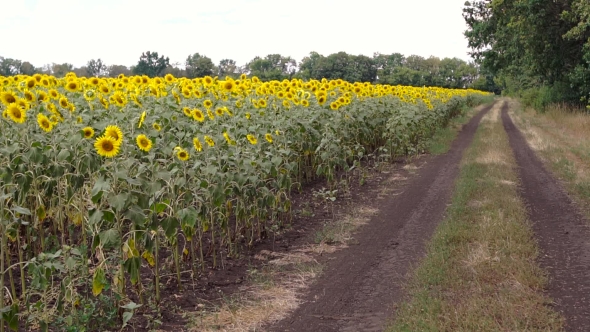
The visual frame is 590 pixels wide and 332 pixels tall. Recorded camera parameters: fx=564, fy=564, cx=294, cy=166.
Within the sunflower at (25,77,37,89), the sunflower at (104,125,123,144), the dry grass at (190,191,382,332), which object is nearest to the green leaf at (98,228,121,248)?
the sunflower at (104,125,123,144)

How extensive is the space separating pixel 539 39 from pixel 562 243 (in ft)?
52.5

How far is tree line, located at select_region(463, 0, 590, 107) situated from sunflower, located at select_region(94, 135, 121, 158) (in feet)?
47.1

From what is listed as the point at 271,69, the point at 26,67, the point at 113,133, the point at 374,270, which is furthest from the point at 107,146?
the point at 271,69

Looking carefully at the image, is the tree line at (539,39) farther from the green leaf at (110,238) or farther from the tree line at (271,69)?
the green leaf at (110,238)

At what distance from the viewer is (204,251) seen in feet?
20.1

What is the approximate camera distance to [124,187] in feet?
14.1

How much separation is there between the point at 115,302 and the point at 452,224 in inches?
168

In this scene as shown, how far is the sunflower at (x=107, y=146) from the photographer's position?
12.7ft

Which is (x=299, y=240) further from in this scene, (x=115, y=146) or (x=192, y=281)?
(x=115, y=146)

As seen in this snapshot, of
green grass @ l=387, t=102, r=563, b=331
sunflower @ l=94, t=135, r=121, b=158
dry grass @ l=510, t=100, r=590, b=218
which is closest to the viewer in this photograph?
sunflower @ l=94, t=135, r=121, b=158

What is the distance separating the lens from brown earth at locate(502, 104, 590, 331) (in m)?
4.69

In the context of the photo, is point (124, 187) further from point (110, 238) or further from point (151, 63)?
point (151, 63)

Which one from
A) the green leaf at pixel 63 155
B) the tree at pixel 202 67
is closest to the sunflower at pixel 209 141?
the green leaf at pixel 63 155

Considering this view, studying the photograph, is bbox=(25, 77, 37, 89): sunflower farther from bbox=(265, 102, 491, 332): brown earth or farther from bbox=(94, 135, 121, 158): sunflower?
bbox=(265, 102, 491, 332): brown earth
